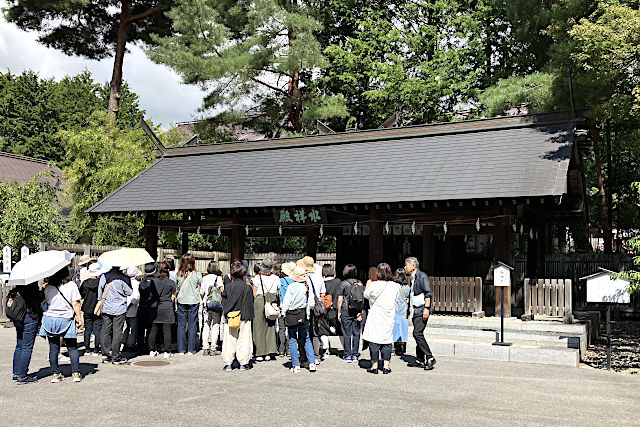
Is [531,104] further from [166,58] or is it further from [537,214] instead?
[166,58]

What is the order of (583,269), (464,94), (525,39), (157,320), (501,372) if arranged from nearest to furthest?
(501,372), (157,320), (583,269), (525,39), (464,94)

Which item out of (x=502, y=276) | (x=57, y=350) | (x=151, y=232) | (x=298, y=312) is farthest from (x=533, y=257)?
(x=57, y=350)

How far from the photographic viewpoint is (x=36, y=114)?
138ft

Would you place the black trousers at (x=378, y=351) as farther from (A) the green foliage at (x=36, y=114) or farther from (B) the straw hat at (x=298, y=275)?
(A) the green foliage at (x=36, y=114)

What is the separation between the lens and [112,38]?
2895 centimetres

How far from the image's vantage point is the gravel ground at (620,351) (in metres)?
10.7

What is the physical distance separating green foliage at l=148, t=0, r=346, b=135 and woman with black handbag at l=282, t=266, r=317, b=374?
59.0ft

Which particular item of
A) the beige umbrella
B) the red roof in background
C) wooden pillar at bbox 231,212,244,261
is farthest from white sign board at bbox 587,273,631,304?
the red roof in background

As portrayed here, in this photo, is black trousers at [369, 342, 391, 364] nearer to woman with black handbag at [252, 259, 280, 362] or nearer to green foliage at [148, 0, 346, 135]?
woman with black handbag at [252, 259, 280, 362]

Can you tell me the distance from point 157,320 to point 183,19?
1852 cm

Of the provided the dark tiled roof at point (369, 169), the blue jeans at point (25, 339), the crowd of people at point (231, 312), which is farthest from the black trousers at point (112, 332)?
the dark tiled roof at point (369, 169)

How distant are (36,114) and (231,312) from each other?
38309 millimetres

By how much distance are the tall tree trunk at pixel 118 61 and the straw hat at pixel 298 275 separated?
20411 millimetres

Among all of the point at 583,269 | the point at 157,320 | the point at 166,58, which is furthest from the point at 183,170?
the point at 583,269
